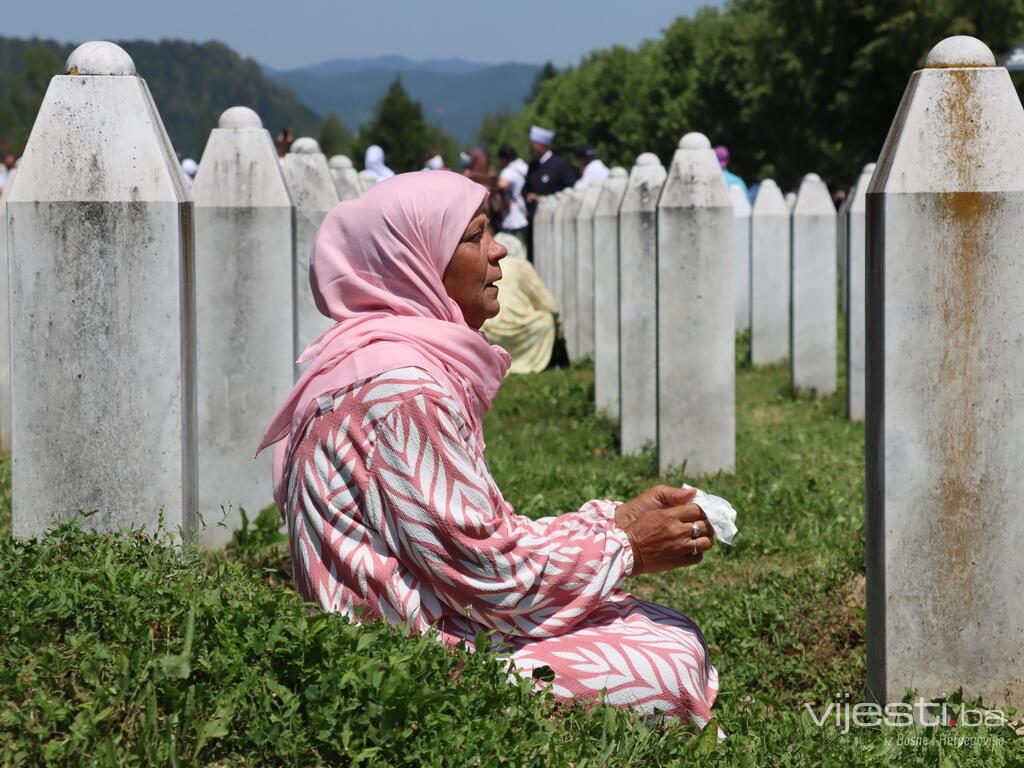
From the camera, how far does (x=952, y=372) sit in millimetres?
4703

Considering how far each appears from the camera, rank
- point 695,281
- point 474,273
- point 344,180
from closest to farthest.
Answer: point 474,273 → point 695,281 → point 344,180

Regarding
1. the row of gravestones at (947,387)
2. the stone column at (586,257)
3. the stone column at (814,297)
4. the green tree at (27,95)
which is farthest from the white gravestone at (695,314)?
the green tree at (27,95)

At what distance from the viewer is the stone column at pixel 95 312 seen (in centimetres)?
496

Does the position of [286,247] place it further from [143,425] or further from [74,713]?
[74,713]

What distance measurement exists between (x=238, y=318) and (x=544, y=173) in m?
16.6

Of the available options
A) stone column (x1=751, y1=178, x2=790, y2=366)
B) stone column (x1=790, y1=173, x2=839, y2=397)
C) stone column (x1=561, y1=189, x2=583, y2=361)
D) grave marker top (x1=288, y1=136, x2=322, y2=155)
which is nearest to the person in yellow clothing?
stone column (x1=561, y1=189, x2=583, y2=361)

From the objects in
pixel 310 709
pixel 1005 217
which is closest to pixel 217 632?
pixel 310 709

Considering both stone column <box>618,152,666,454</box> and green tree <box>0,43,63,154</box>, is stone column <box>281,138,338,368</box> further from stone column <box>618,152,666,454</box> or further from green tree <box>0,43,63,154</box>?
green tree <box>0,43,63,154</box>

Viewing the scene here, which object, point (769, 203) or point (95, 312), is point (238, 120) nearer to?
point (95, 312)

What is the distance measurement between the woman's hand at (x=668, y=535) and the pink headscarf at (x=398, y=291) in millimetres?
529

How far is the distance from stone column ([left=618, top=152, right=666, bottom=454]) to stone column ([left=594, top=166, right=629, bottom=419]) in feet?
4.60

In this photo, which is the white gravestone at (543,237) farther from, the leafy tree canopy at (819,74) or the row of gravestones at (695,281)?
the leafy tree canopy at (819,74)

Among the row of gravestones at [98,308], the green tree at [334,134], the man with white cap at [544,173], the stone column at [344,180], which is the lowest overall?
the row of gravestones at [98,308]

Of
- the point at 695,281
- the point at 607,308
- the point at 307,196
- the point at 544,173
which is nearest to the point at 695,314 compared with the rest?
the point at 695,281
